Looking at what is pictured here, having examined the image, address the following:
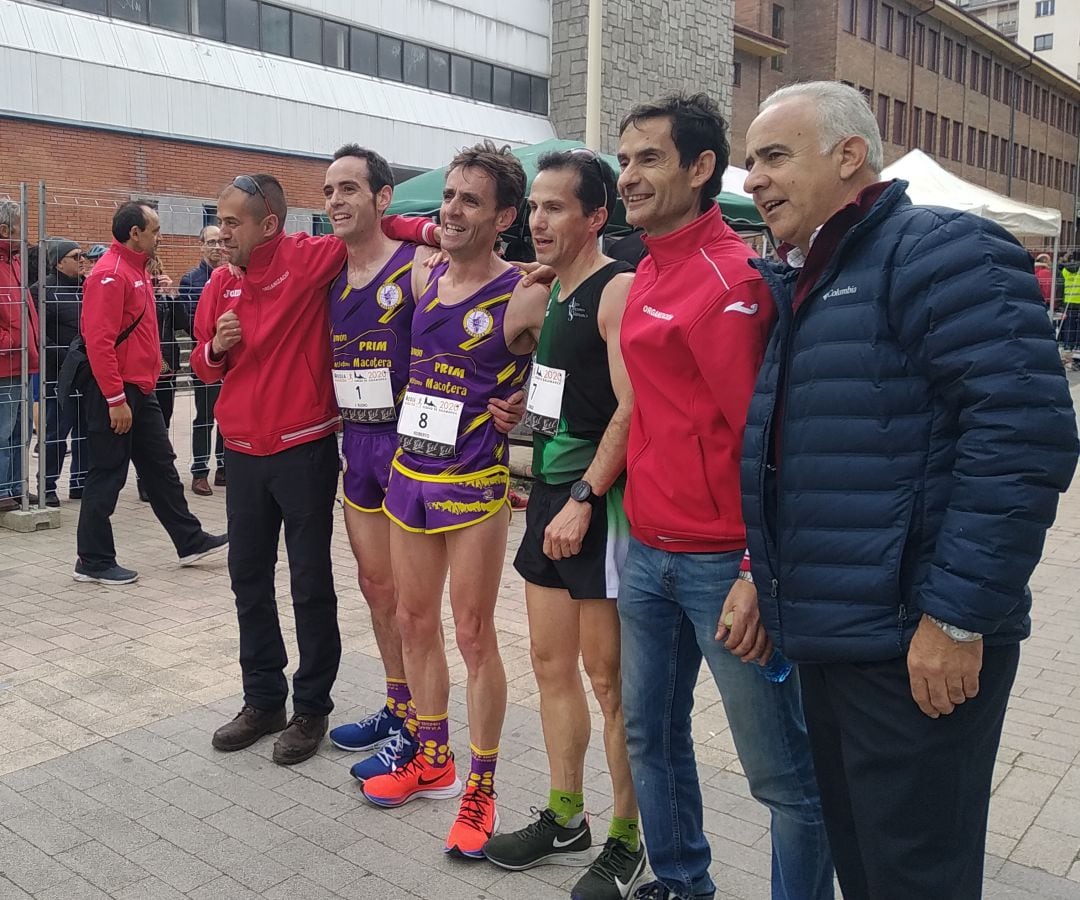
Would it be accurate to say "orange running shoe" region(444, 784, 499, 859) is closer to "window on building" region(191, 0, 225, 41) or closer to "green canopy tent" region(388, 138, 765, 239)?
"green canopy tent" region(388, 138, 765, 239)

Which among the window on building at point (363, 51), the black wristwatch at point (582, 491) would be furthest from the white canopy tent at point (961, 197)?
the window on building at point (363, 51)

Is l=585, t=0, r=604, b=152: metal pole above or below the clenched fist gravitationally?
above

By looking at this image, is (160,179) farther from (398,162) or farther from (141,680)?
(141,680)

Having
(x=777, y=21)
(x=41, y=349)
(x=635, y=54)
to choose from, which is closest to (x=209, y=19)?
(x=635, y=54)

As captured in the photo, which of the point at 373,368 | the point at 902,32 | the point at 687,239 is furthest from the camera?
the point at 902,32

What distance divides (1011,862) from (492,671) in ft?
5.42

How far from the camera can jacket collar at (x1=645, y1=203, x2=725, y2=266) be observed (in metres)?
2.61

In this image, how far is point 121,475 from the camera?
21.3 feet

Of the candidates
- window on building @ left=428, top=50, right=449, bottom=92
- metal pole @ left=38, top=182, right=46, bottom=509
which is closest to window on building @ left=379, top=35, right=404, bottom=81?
window on building @ left=428, top=50, right=449, bottom=92

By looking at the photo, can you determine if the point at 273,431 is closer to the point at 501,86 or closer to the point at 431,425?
the point at 431,425

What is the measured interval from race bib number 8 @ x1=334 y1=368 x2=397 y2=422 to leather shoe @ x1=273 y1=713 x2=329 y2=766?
3.79ft

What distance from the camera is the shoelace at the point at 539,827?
3.17 meters

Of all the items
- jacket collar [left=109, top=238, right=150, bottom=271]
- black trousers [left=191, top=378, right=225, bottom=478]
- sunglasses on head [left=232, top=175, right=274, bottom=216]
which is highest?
sunglasses on head [left=232, top=175, right=274, bottom=216]

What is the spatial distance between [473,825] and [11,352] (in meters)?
6.05
